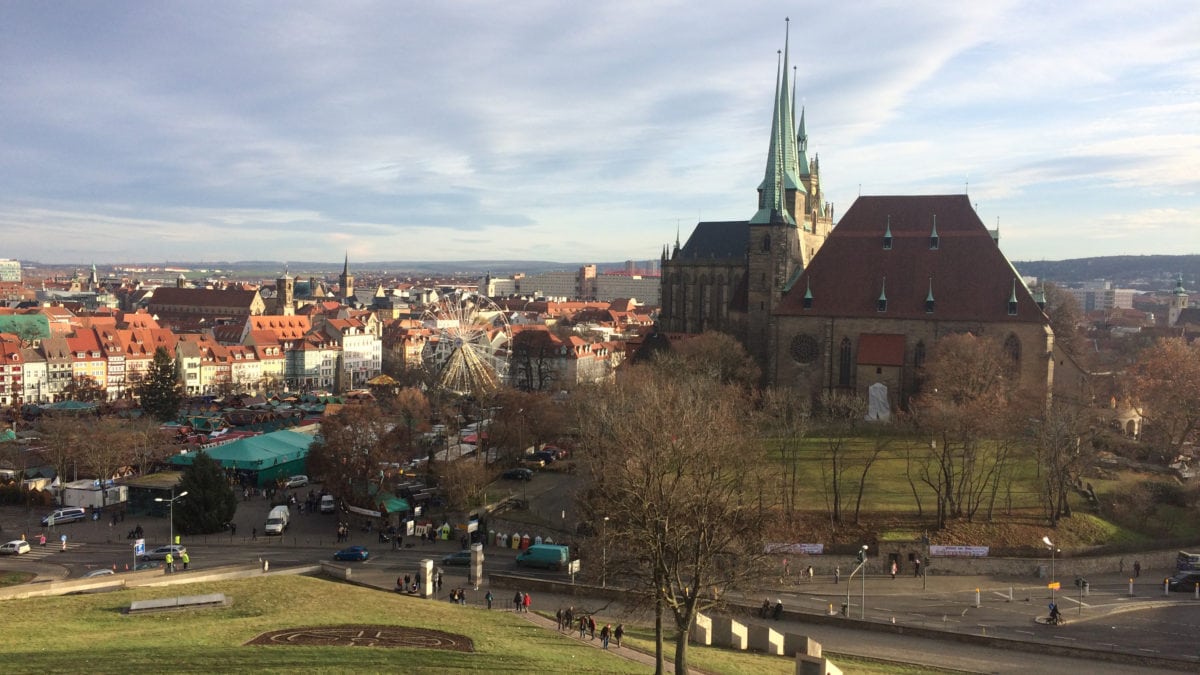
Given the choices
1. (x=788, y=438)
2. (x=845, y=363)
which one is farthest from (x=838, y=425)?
(x=845, y=363)

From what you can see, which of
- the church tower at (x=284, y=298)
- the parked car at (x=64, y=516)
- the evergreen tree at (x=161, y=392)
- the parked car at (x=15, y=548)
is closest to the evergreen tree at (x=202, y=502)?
the parked car at (x=15, y=548)

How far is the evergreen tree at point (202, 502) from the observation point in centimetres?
4666

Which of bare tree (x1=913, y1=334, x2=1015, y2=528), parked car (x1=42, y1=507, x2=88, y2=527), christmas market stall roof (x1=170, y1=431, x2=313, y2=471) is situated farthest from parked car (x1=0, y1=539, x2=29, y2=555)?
bare tree (x1=913, y1=334, x2=1015, y2=528)

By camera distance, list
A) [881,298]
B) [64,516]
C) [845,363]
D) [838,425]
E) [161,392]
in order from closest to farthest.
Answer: [64,516] < [838,425] < [881,298] < [845,363] < [161,392]

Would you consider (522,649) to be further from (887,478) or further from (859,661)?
(887,478)

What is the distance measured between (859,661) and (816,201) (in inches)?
2575

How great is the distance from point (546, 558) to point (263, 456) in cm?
2602

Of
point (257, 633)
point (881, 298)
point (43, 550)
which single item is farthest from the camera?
point (881, 298)

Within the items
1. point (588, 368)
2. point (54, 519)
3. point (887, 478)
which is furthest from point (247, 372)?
point (887, 478)

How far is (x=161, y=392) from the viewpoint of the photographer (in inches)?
3322

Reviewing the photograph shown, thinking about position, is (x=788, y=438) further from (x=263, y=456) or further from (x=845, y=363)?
(x=263, y=456)

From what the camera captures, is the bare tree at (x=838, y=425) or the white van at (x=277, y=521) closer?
the white van at (x=277, y=521)

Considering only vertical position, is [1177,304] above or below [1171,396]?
above

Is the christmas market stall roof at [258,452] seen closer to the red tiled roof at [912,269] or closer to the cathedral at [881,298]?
the cathedral at [881,298]
